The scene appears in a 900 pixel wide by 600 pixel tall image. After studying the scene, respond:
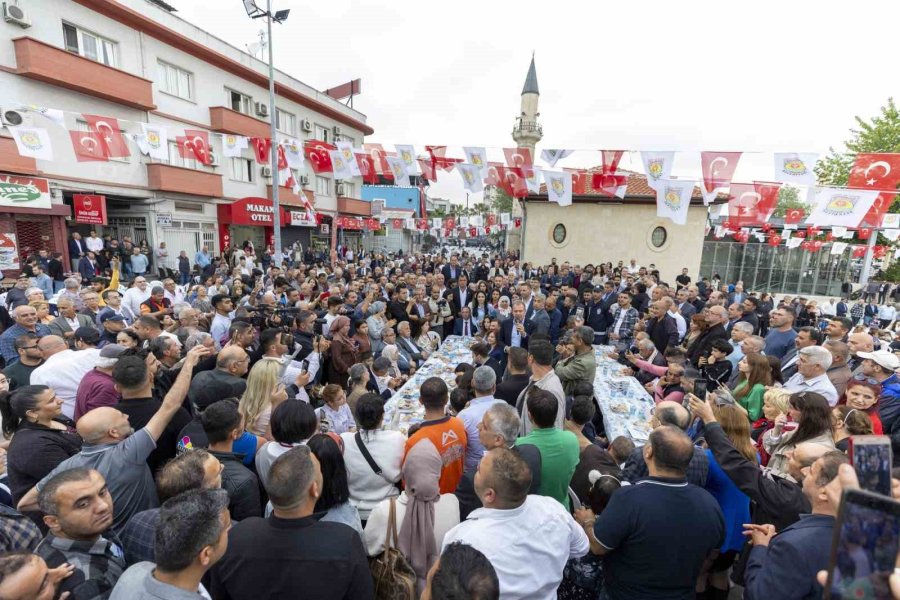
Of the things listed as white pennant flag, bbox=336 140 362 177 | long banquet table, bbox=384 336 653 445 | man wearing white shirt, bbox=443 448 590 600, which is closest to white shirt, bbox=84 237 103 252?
white pennant flag, bbox=336 140 362 177

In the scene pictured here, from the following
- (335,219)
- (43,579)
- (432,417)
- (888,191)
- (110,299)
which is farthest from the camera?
(335,219)

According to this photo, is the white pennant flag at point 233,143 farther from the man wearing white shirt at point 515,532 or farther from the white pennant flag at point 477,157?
the man wearing white shirt at point 515,532

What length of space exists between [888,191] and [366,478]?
45.3 feet

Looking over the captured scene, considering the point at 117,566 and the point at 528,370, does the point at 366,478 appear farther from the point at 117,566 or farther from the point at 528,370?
the point at 528,370

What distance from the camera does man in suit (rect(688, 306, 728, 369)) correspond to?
577 centimetres

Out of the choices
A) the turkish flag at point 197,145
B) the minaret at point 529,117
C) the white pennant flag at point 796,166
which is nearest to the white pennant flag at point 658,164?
the white pennant flag at point 796,166

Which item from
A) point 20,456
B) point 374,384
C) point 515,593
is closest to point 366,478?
point 515,593

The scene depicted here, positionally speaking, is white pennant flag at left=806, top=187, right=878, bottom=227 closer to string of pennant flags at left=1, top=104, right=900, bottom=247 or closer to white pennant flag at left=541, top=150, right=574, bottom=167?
string of pennant flags at left=1, top=104, right=900, bottom=247

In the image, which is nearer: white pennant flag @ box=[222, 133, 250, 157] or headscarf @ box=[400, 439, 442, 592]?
headscarf @ box=[400, 439, 442, 592]

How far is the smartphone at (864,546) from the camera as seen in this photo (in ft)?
3.39

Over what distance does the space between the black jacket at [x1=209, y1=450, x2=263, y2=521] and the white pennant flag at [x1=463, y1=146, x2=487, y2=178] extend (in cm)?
1142

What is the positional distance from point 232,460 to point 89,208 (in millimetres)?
16213

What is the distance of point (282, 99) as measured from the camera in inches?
903

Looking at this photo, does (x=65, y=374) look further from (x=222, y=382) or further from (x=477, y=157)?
(x=477, y=157)
